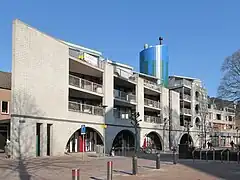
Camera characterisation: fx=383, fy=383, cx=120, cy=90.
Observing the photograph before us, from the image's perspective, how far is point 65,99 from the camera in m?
38.1

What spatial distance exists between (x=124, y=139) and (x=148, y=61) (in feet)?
79.4

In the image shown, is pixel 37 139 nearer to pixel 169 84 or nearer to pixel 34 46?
pixel 34 46

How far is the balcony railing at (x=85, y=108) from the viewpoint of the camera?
→ 131ft

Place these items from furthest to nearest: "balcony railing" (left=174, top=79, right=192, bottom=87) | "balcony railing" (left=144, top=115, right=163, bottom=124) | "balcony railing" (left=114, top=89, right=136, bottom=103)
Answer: "balcony railing" (left=174, top=79, right=192, bottom=87) → "balcony railing" (left=144, top=115, right=163, bottom=124) → "balcony railing" (left=114, top=89, right=136, bottom=103)

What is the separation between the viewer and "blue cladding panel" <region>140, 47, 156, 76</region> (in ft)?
243

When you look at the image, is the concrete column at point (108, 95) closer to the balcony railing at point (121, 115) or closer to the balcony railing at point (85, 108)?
the balcony railing at point (85, 108)

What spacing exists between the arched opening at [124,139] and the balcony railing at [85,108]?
8621 millimetres

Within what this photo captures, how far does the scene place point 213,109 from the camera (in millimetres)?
100938

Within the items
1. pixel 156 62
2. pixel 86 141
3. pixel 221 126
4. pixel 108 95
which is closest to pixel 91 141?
pixel 86 141

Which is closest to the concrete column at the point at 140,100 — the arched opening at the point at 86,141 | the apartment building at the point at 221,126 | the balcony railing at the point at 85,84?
the arched opening at the point at 86,141

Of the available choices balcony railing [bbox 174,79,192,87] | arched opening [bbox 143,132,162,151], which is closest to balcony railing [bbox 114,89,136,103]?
arched opening [bbox 143,132,162,151]

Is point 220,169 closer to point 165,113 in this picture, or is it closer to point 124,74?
point 124,74

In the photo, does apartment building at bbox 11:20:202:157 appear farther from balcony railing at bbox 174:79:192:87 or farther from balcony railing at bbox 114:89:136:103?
balcony railing at bbox 174:79:192:87

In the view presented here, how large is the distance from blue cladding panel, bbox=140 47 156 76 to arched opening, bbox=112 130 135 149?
21.4m
